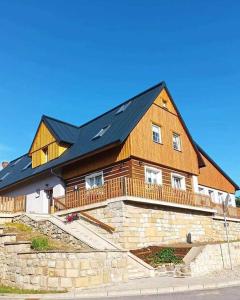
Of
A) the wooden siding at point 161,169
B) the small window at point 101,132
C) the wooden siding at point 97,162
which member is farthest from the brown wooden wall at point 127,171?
the small window at point 101,132

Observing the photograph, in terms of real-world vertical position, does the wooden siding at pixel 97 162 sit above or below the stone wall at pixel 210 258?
above

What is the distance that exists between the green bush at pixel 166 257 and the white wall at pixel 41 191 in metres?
10.1

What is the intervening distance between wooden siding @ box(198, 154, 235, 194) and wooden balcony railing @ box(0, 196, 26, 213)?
16.3m

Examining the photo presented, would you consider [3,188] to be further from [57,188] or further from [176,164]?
[176,164]

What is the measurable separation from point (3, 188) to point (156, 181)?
14.4m

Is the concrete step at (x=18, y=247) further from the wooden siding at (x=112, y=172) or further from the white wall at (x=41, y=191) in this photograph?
the white wall at (x=41, y=191)

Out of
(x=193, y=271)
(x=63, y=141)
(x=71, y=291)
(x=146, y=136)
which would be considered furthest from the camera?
(x=63, y=141)

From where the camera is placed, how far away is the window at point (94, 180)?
22175mm

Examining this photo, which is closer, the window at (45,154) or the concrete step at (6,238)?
the concrete step at (6,238)

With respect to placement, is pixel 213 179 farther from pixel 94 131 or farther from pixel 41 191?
pixel 41 191

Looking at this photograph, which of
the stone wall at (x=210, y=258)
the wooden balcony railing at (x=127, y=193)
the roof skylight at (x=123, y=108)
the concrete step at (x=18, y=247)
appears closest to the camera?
the concrete step at (x=18, y=247)

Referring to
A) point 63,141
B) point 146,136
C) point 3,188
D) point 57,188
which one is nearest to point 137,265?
point 146,136

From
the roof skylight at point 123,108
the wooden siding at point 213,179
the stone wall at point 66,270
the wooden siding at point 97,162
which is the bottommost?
the stone wall at point 66,270

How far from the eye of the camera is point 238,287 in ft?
39.1
